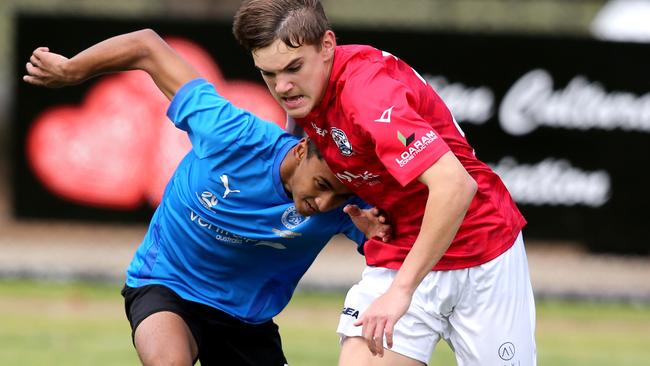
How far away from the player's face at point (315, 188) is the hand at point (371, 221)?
0.28ft

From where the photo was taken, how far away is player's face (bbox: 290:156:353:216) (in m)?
5.75

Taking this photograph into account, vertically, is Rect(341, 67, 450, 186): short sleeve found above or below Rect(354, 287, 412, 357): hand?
above

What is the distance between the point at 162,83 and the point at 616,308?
734 cm

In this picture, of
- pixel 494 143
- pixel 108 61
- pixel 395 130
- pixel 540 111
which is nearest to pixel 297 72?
pixel 395 130

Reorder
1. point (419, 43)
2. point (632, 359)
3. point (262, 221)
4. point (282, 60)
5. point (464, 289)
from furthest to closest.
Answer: point (419, 43) < point (632, 359) < point (262, 221) < point (464, 289) < point (282, 60)

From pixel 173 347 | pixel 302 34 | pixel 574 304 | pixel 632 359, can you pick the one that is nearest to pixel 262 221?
pixel 173 347

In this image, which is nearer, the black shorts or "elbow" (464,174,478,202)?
"elbow" (464,174,478,202)

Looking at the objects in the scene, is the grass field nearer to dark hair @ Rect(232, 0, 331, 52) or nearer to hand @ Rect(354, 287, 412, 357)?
dark hair @ Rect(232, 0, 331, 52)

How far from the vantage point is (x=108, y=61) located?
20.1 ft

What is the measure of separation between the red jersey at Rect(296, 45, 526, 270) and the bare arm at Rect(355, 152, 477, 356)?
0.34 ft

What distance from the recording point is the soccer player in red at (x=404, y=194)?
5059 mm

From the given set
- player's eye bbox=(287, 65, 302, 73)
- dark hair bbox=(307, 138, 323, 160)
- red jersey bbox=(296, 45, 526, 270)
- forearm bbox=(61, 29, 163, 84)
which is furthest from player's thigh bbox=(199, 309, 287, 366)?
player's eye bbox=(287, 65, 302, 73)

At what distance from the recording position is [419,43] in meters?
13.5

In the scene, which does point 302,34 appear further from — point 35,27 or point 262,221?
point 35,27
